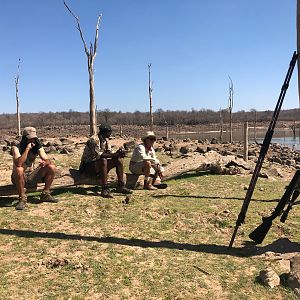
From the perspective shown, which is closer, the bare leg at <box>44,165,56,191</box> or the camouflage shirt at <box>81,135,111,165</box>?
the bare leg at <box>44,165,56,191</box>

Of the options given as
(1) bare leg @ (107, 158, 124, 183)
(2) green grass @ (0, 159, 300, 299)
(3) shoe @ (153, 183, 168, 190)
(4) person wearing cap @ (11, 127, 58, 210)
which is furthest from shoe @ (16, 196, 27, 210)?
(3) shoe @ (153, 183, 168, 190)

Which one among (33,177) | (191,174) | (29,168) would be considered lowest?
(191,174)

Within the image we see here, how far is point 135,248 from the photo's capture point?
4.86 m

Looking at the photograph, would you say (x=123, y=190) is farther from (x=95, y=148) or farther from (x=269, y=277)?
(x=269, y=277)

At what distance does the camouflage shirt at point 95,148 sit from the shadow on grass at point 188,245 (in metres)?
2.40

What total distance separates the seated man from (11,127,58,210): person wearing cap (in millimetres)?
908

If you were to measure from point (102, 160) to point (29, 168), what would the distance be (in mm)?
1254

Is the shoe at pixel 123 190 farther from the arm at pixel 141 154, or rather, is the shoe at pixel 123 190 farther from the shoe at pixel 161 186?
the shoe at pixel 161 186

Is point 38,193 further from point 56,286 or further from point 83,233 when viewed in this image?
point 56,286

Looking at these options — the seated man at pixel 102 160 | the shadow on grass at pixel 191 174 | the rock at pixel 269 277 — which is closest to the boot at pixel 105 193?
the seated man at pixel 102 160

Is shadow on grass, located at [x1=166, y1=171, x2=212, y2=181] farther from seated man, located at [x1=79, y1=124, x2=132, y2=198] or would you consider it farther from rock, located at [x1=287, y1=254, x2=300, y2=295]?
rock, located at [x1=287, y1=254, x2=300, y2=295]

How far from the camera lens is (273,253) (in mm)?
4762

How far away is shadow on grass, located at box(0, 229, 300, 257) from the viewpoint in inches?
191

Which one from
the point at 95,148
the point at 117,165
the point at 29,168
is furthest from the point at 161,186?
the point at 29,168
